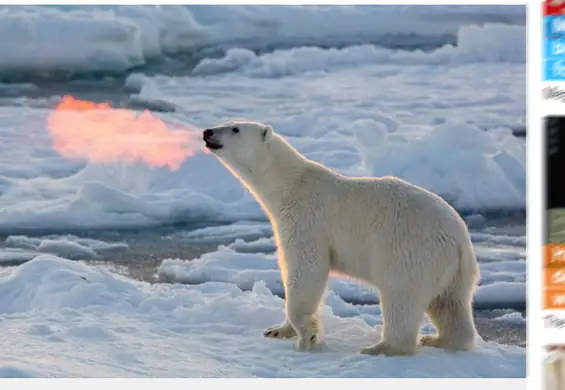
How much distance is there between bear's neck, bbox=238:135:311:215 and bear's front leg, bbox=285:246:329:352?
375 millimetres

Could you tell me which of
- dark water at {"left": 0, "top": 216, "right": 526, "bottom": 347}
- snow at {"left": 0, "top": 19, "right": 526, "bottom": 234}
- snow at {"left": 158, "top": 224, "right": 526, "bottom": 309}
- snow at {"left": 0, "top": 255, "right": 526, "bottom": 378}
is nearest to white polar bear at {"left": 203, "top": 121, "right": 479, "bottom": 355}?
snow at {"left": 0, "top": 255, "right": 526, "bottom": 378}

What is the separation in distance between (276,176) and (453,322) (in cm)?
135

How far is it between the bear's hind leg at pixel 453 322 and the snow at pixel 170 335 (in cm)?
8

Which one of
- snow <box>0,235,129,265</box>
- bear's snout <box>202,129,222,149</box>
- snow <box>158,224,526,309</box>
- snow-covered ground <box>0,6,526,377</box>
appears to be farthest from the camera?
snow-covered ground <box>0,6,526,377</box>

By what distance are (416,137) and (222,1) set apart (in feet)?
6.73

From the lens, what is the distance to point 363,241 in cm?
545

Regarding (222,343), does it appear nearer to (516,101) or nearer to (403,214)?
(403,214)

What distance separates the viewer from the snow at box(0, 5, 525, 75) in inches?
292

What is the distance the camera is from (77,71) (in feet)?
24.8

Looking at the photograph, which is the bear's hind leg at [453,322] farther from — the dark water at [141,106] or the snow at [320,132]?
the snow at [320,132]

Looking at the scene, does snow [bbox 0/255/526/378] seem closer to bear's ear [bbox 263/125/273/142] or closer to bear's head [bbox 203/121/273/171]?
bear's head [bbox 203/121/273/171]

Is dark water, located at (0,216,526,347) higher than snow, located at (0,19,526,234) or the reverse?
the reverse

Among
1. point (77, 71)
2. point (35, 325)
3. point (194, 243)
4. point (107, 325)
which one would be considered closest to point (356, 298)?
point (194, 243)

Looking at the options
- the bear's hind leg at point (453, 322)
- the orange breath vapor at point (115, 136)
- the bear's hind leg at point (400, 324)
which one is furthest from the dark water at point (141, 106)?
the bear's hind leg at point (400, 324)
